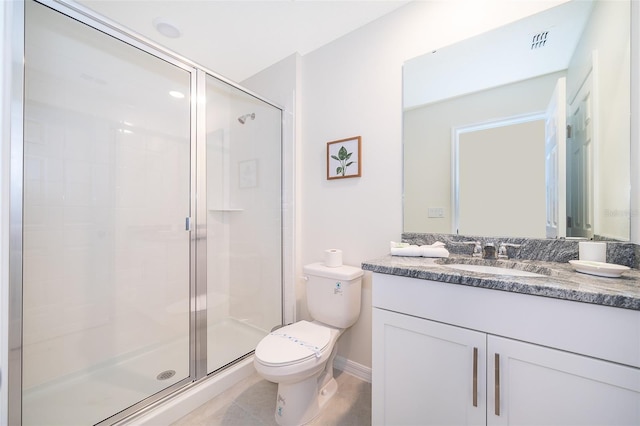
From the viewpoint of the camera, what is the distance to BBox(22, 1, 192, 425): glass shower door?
4.20 ft

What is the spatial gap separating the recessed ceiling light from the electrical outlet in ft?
6.82

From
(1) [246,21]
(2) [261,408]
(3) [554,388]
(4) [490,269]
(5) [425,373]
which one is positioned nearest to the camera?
(3) [554,388]

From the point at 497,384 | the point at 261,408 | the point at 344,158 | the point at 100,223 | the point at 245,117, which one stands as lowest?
the point at 261,408

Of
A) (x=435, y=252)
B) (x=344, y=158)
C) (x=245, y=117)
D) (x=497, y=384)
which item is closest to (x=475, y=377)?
(x=497, y=384)

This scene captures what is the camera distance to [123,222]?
1688mm

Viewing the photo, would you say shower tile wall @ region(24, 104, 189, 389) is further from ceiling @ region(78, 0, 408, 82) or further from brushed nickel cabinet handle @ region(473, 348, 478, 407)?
brushed nickel cabinet handle @ region(473, 348, 478, 407)

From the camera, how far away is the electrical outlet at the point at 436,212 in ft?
4.79

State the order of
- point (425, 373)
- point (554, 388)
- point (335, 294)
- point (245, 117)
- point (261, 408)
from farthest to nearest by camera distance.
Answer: point (245, 117) → point (335, 294) → point (261, 408) → point (425, 373) → point (554, 388)

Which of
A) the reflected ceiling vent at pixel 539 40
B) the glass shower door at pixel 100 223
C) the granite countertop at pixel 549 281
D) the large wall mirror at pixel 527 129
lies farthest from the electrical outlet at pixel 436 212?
the glass shower door at pixel 100 223

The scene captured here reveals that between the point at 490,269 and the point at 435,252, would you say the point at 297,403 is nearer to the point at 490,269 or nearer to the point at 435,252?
the point at 435,252

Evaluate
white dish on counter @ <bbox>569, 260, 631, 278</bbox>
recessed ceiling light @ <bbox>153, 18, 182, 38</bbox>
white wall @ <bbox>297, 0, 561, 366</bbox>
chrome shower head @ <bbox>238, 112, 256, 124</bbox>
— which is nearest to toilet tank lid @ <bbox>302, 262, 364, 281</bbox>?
white wall @ <bbox>297, 0, 561, 366</bbox>

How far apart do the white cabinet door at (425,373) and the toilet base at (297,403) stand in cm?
40

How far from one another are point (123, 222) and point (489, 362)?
7.00ft

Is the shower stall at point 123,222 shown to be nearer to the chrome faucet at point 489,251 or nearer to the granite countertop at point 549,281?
the granite countertop at point 549,281
